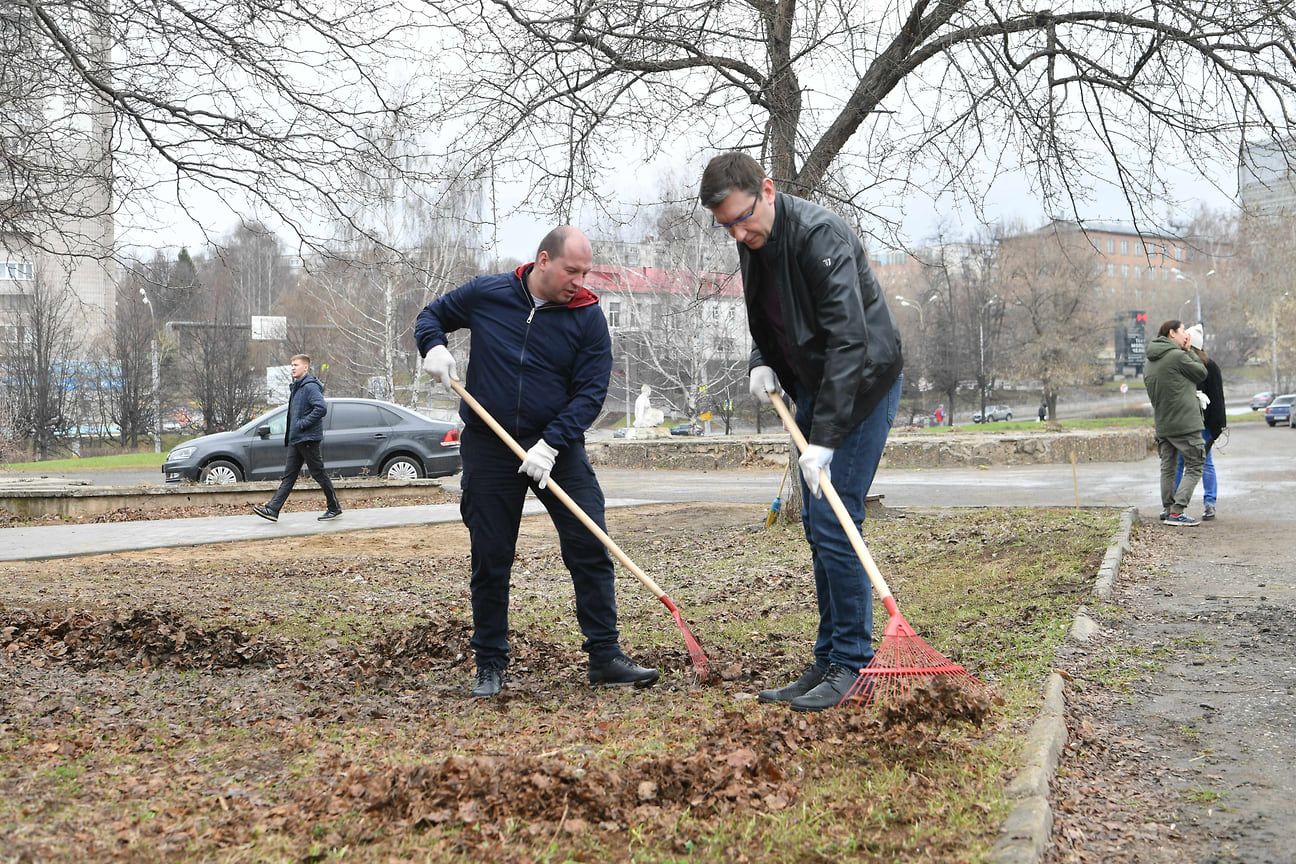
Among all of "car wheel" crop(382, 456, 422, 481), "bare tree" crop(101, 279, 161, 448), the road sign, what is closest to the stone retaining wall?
"car wheel" crop(382, 456, 422, 481)

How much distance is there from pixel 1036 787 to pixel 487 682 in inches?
91.5

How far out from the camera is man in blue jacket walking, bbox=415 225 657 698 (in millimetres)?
4484

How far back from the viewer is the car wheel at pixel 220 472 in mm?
15930

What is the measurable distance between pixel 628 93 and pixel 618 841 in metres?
8.00

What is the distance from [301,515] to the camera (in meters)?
12.5

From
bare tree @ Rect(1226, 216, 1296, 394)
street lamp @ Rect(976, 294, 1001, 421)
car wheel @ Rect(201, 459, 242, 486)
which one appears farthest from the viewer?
street lamp @ Rect(976, 294, 1001, 421)

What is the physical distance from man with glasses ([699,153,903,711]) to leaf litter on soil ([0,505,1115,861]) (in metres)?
0.44

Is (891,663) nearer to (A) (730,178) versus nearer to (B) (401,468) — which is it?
(A) (730,178)

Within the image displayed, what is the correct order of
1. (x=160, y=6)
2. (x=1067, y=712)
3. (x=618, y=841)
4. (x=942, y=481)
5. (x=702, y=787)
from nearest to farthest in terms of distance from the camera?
1. (x=618, y=841)
2. (x=702, y=787)
3. (x=1067, y=712)
4. (x=160, y=6)
5. (x=942, y=481)

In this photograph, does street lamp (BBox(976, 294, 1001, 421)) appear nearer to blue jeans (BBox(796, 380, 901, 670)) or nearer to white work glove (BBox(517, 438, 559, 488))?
blue jeans (BBox(796, 380, 901, 670))

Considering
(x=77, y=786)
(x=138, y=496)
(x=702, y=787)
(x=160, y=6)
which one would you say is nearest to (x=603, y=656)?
(x=702, y=787)

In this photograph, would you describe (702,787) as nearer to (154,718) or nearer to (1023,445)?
(154,718)

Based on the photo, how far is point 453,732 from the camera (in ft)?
12.4

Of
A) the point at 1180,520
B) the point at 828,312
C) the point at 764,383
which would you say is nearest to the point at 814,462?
the point at 828,312
